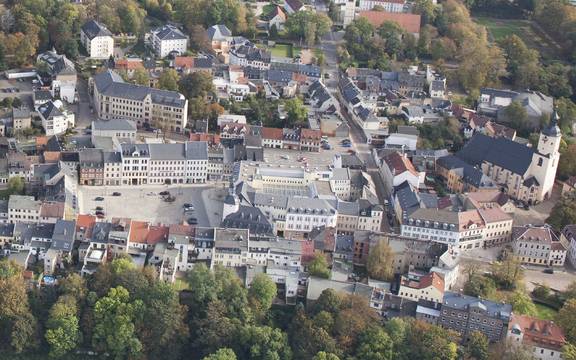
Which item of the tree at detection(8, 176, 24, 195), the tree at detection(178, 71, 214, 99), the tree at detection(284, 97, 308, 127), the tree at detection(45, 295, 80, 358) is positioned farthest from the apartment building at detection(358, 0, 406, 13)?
the tree at detection(45, 295, 80, 358)

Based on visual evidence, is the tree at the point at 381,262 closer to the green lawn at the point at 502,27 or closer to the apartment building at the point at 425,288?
the apartment building at the point at 425,288

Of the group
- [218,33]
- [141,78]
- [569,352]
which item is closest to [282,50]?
[218,33]

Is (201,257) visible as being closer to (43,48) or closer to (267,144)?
(267,144)

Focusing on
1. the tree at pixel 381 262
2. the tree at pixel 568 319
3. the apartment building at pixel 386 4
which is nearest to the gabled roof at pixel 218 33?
the apartment building at pixel 386 4

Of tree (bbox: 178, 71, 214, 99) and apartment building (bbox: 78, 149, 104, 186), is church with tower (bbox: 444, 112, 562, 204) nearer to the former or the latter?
tree (bbox: 178, 71, 214, 99)

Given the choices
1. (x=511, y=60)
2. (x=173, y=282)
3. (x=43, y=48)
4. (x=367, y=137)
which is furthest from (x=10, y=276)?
(x=511, y=60)

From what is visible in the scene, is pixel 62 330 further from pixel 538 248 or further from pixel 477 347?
pixel 538 248

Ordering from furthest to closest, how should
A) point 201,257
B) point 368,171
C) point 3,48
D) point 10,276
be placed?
point 3,48, point 368,171, point 201,257, point 10,276
